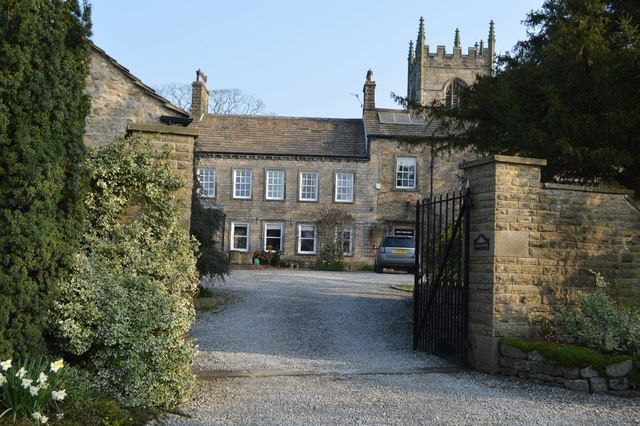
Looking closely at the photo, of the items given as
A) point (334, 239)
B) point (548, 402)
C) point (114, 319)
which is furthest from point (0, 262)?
point (334, 239)

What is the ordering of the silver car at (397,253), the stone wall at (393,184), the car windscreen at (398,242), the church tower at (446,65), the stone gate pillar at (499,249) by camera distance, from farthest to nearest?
the church tower at (446,65)
the stone wall at (393,184)
the car windscreen at (398,242)
the silver car at (397,253)
the stone gate pillar at (499,249)

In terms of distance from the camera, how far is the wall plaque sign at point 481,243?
28.7 feet

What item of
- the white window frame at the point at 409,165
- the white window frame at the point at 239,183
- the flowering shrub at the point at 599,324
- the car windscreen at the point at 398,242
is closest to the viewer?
the flowering shrub at the point at 599,324

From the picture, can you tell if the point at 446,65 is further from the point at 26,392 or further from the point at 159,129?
the point at 26,392

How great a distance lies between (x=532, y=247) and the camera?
8812 mm

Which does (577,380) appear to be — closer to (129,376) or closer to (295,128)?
(129,376)

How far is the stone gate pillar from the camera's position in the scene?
8562mm

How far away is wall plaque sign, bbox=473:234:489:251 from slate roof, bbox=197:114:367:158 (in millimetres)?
23733

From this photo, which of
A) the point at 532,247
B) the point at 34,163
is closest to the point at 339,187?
the point at 532,247

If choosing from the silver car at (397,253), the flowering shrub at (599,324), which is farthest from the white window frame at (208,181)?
the flowering shrub at (599,324)

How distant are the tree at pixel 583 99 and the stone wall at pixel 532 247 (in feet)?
2.71

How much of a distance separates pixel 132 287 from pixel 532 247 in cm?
517

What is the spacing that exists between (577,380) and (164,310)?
4830mm

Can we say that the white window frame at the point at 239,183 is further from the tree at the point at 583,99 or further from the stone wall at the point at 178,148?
the stone wall at the point at 178,148
